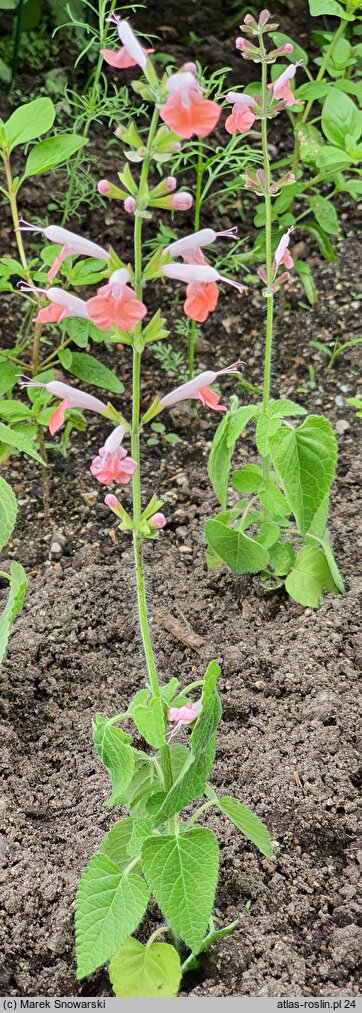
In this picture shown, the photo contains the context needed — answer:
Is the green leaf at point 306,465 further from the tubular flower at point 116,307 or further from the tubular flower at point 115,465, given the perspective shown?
the tubular flower at point 116,307

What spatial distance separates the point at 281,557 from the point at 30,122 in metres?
1.25

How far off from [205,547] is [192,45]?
7.76ft

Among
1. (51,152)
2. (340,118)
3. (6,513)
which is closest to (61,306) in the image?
(6,513)

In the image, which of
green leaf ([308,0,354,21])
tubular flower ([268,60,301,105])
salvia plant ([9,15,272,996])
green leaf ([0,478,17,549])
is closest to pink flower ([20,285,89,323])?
salvia plant ([9,15,272,996])

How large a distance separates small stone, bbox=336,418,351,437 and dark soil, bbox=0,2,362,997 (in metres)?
0.01

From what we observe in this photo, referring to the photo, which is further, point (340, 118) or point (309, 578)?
point (340, 118)

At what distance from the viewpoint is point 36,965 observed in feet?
6.58

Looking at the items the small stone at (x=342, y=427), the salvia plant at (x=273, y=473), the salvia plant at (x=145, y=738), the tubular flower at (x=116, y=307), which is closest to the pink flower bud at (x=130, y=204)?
the salvia plant at (x=145, y=738)

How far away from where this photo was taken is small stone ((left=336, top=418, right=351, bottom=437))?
3283mm

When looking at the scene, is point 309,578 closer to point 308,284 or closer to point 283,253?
point 283,253

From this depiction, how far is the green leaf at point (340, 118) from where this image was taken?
2.99 m

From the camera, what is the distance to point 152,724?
1692mm

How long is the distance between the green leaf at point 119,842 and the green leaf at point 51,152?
1.55 m

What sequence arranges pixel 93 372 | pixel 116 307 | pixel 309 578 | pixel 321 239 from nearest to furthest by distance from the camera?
pixel 116 307 < pixel 309 578 < pixel 93 372 < pixel 321 239
